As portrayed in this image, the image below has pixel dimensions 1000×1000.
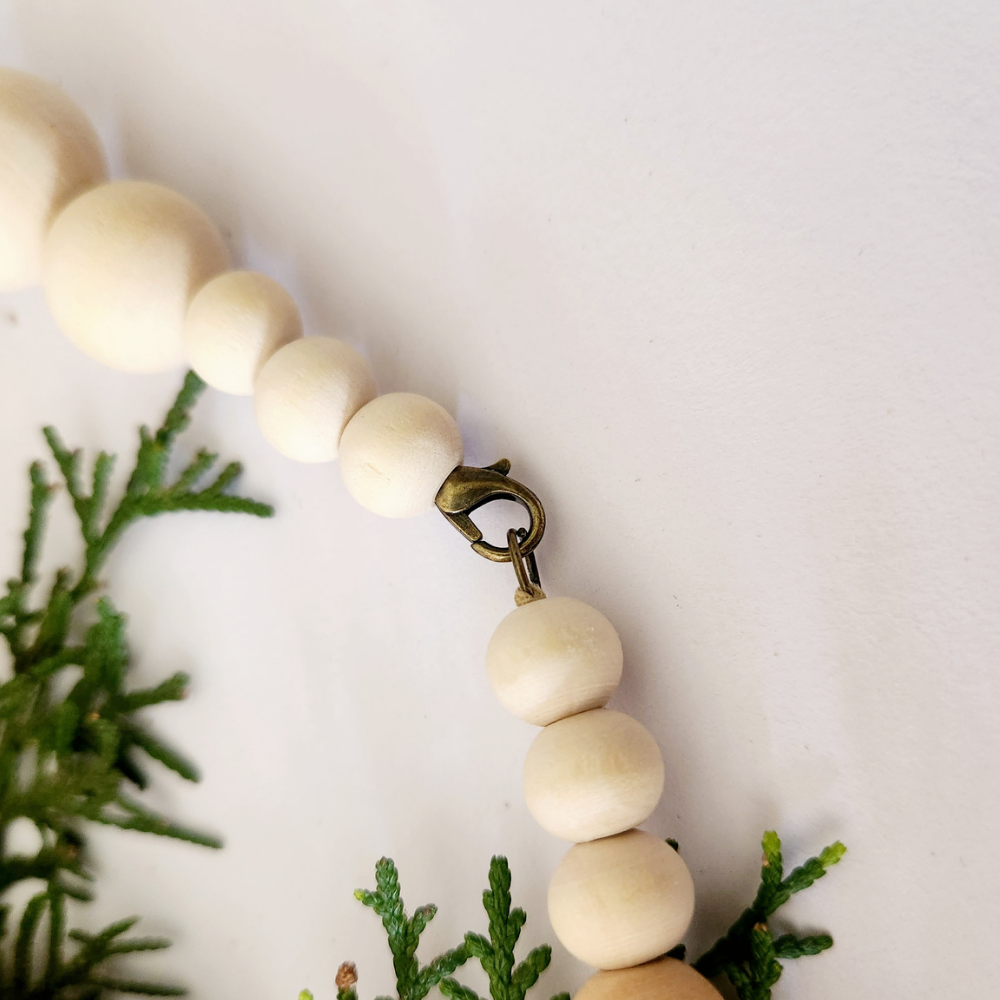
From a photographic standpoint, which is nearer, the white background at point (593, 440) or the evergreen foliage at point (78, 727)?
the white background at point (593, 440)

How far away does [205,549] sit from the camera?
2.94 feet

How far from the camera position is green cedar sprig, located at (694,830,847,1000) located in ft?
2.08

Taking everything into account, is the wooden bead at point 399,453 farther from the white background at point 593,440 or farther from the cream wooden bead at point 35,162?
the cream wooden bead at point 35,162

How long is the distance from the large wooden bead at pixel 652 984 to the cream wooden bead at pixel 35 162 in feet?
2.76

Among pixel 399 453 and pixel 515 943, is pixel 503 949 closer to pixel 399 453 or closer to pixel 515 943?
pixel 515 943

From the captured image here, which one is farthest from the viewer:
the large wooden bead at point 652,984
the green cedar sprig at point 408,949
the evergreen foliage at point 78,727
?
the evergreen foliage at point 78,727

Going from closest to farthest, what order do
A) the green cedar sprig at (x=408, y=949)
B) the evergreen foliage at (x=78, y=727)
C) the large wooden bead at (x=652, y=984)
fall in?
1. the large wooden bead at (x=652, y=984)
2. the green cedar sprig at (x=408, y=949)
3. the evergreen foliage at (x=78, y=727)

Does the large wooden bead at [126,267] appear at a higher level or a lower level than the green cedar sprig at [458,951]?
higher

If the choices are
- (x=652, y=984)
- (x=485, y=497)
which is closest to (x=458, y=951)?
(x=652, y=984)

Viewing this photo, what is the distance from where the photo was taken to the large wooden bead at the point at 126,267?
729 mm

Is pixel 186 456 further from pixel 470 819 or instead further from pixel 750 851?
pixel 750 851

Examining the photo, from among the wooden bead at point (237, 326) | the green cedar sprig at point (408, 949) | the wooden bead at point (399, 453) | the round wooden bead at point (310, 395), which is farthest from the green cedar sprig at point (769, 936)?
the wooden bead at point (237, 326)

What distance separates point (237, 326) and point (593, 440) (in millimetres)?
348

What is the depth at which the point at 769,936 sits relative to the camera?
63cm
